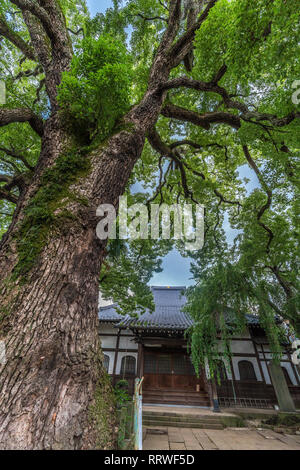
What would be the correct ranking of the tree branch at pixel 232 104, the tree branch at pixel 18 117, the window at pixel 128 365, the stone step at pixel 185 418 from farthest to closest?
1. the window at pixel 128 365
2. the stone step at pixel 185 418
3. the tree branch at pixel 232 104
4. the tree branch at pixel 18 117

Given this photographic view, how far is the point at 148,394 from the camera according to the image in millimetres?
7977

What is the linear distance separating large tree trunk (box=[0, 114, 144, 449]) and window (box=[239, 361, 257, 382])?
31.3 feet

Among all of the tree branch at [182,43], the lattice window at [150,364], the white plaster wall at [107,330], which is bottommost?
the lattice window at [150,364]

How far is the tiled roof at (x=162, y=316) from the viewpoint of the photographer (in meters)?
8.33

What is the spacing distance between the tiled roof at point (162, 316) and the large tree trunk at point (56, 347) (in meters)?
5.18

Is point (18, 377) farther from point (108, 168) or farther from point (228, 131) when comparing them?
point (228, 131)

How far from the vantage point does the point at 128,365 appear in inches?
354

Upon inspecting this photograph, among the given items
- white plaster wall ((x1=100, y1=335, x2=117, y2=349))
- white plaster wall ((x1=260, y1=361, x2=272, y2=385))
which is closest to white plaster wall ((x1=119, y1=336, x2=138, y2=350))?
white plaster wall ((x1=100, y1=335, x2=117, y2=349))

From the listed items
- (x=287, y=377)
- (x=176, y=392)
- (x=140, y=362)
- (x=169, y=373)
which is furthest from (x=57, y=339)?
(x=287, y=377)

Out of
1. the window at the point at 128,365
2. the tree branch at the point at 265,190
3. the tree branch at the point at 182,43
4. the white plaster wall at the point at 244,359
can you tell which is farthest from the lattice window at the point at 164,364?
the tree branch at the point at 182,43

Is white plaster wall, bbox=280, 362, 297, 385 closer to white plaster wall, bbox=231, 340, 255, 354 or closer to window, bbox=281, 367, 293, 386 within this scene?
window, bbox=281, 367, 293, 386

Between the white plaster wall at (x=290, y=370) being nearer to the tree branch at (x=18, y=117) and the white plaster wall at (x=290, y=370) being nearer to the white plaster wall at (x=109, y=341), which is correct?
the white plaster wall at (x=109, y=341)

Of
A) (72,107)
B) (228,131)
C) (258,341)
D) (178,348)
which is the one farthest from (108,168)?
(258,341)

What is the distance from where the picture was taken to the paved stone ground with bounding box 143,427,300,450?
12.6 feet
